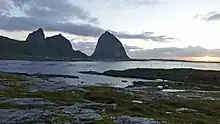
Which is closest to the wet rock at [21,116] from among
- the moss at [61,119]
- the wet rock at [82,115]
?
the moss at [61,119]

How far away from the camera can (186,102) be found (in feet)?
292

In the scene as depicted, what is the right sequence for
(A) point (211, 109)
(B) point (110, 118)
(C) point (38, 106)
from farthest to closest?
1. (A) point (211, 109)
2. (C) point (38, 106)
3. (B) point (110, 118)

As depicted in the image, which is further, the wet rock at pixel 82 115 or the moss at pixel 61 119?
the wet rock at pixel 82 115

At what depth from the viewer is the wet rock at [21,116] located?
45.2 metres

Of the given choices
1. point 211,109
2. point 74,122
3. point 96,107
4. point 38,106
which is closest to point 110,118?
point 74,122

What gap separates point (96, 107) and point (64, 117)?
1371 cm

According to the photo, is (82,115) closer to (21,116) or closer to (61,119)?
(61,119)

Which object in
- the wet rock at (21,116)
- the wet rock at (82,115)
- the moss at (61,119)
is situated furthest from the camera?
the wet rock at (82,115)

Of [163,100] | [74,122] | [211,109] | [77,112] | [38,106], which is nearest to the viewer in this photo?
[74,122]

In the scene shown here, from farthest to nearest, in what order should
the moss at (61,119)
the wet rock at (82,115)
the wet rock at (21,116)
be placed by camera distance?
1. the wet rock at (82,115)
2. the wet rock at (21,116)
3. the moss at (61,119)

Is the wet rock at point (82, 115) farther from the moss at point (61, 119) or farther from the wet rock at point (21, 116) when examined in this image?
the wet rock at point (21, 116)

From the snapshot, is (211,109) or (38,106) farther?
(211,109)

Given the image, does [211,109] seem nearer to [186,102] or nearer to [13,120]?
[186,102]

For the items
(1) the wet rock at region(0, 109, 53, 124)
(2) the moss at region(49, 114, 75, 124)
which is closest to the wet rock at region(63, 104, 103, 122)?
(2) the moss at region(49, 114, 75, 124)
